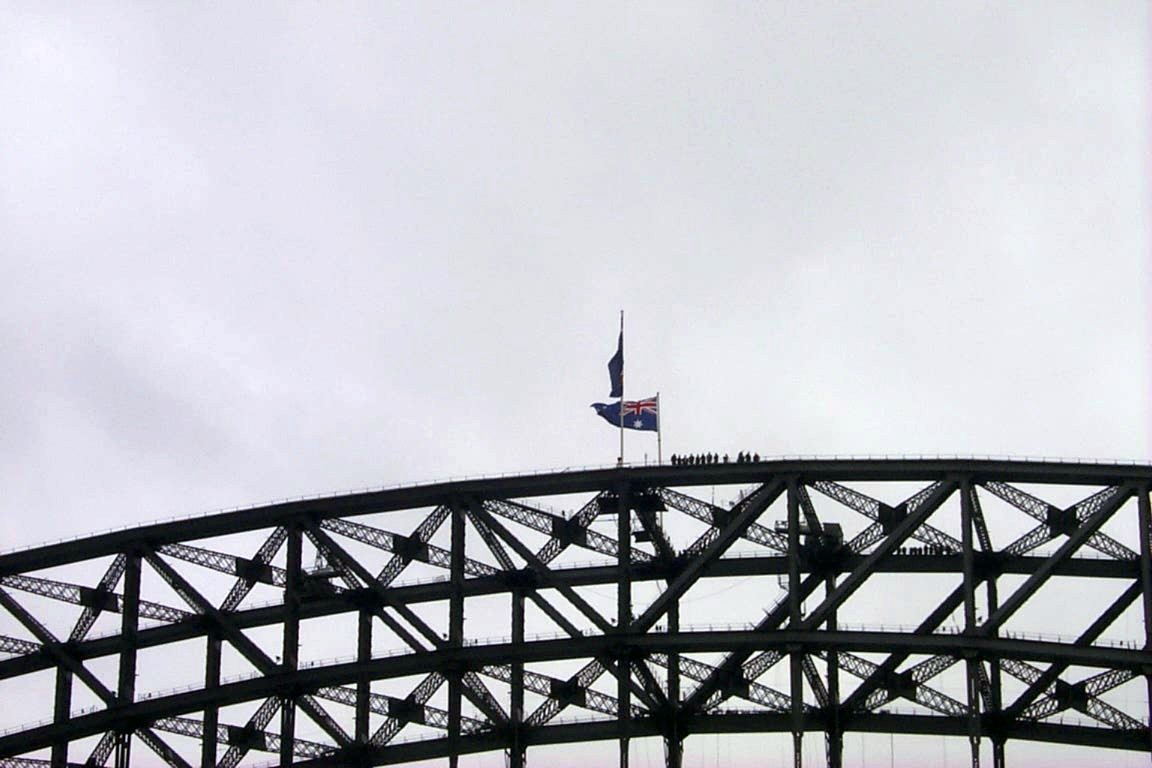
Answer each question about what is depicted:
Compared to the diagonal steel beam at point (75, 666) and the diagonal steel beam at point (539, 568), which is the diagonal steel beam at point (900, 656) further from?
the diagonal steel beam at point (75, 666)

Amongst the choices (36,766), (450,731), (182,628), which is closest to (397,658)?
(450,731)

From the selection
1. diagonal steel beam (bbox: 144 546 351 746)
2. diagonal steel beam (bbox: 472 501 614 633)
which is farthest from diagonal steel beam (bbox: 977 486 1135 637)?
diagonal steel beam (bbox: 144 546 351 746)

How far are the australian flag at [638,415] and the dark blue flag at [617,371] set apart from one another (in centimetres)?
68

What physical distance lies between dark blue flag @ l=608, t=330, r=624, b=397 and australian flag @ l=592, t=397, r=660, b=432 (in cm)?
68

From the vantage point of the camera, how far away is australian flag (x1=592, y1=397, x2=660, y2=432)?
101875 mm

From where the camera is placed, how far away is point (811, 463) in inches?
3775

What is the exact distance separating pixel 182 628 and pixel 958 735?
34.3m

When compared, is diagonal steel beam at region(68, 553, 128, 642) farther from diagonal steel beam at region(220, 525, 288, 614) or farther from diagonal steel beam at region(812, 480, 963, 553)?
diagonal steel beam at region(812, 480, 963, 553)

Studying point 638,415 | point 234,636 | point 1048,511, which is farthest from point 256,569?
point 1048,511

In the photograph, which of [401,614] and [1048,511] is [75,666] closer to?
[401,614]

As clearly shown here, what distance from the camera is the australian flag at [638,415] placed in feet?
334

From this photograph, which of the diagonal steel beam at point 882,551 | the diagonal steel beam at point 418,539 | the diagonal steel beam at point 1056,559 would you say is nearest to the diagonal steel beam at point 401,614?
the diagonal steel beam at point 418,539

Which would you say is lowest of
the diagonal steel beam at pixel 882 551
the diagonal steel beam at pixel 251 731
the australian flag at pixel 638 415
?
the diagonal steel beam at pixel 251 731

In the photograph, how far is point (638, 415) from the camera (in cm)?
10200
